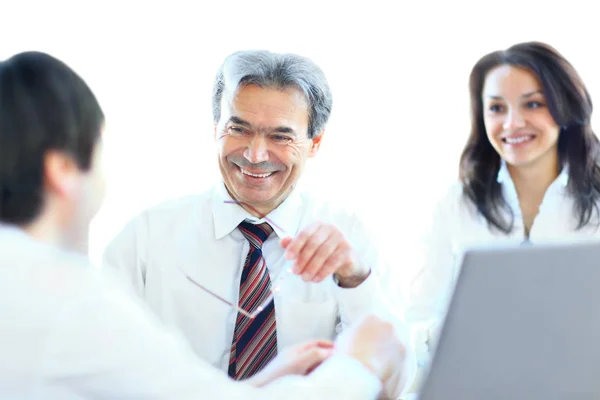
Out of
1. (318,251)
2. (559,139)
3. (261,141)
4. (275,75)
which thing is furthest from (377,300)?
(559,139)

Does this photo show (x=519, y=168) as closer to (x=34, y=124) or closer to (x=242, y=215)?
(x=242, y=215)

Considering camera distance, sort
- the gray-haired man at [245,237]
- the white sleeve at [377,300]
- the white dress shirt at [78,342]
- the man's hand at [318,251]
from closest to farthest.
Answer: the white dress shirt at [78,342] < the white sleeve at [377,300] < the man's hand at [318,251] < the gray-haired man at [245,237]

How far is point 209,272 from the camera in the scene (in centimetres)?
178

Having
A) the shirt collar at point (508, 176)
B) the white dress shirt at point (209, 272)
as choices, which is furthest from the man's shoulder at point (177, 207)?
the shirt collar at point (508, 176)

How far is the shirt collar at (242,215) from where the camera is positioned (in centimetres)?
179

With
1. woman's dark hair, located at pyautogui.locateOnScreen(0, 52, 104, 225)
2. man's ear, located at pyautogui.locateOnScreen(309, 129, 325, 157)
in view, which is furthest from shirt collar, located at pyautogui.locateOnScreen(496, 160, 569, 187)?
woman's dark hair, located at pyautogui.locateOnScreen(0, 52, 104, 225)

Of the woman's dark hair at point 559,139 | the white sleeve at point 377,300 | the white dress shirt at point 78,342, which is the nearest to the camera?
the white dress shirt at point 78,342

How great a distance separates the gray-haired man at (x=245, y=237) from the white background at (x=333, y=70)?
495 millimetres

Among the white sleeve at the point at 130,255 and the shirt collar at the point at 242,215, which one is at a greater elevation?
the shirt collar at the point at 242,215

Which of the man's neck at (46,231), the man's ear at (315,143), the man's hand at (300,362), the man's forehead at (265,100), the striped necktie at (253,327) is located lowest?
the striped necktie at (253,327)

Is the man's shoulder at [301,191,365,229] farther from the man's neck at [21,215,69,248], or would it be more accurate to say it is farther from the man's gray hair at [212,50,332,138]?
the man's neck at [21,215,69,248]

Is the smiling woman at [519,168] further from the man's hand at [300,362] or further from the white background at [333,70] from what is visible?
the man's hand at [300,362]

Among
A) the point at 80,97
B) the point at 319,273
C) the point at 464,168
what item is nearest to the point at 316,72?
the point at 319,273

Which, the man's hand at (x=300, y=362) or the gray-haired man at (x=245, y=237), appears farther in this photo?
the gray-haired man at (x=245, y=237)
